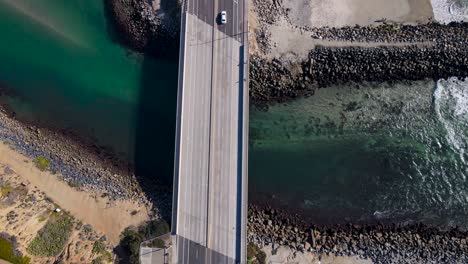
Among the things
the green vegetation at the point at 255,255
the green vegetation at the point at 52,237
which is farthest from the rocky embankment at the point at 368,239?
the green vegetation at the point at 52,237

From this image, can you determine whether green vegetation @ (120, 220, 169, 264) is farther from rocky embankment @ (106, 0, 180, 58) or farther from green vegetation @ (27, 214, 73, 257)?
rocky embankment @ (106, 0, 180, 58)

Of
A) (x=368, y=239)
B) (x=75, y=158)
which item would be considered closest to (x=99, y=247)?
(x=75, y=158)

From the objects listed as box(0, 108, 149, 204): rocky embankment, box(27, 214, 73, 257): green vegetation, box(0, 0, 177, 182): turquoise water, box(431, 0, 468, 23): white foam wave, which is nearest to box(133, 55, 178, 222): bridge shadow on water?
box(0, 0, 177, 182): turquoise water

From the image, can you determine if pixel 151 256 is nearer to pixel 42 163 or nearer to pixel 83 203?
pixel 83 203

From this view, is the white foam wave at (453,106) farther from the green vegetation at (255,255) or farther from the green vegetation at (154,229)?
the green vegetation at (154,229)

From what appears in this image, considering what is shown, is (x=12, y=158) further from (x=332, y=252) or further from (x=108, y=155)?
(x=332, y=252)

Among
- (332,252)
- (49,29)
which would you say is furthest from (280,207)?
(49,29)

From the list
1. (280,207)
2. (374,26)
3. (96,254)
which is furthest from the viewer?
(374,26)
